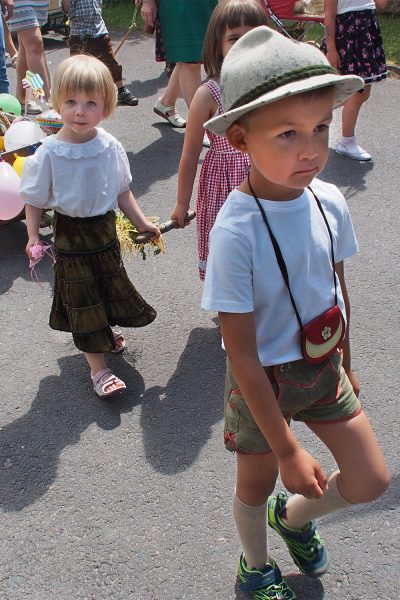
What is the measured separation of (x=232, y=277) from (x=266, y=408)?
1.14 feet

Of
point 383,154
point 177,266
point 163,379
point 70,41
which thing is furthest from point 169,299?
point 70,41

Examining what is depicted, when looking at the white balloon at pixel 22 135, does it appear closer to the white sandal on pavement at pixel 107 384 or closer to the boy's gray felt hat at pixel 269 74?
the white sandal on pavement at pixel 107 384

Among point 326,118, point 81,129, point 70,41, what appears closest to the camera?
point 326,118

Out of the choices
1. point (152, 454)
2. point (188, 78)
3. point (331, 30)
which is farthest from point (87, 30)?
point (152, 454)

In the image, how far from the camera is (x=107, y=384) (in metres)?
3.38

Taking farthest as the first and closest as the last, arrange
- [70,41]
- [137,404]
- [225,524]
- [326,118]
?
[70,41]
[137,404]
[225,524]
[326,118]

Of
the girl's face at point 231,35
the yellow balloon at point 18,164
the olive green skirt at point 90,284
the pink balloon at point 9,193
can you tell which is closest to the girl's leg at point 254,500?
the olive green skirt at point 90,284

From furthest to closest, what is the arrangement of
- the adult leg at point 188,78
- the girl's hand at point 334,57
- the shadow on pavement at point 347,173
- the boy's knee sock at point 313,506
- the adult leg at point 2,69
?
the adult leg at point 2,69 < the adult leg at point 188,78 < the girl's hand at point 334,57 < the shadow on pavement at point 347,173 < the boy's knee sock at point 313,506

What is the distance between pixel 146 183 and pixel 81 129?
264 cm

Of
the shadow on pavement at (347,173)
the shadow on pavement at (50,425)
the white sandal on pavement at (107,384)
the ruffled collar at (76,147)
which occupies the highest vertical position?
the ruffled collar at (76,147)

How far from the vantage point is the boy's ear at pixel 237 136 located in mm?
1875

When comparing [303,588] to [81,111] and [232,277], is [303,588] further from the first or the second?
[81,111]

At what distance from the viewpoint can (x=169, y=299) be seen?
4176 mm

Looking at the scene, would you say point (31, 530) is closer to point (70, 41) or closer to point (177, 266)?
point (177, 266)
